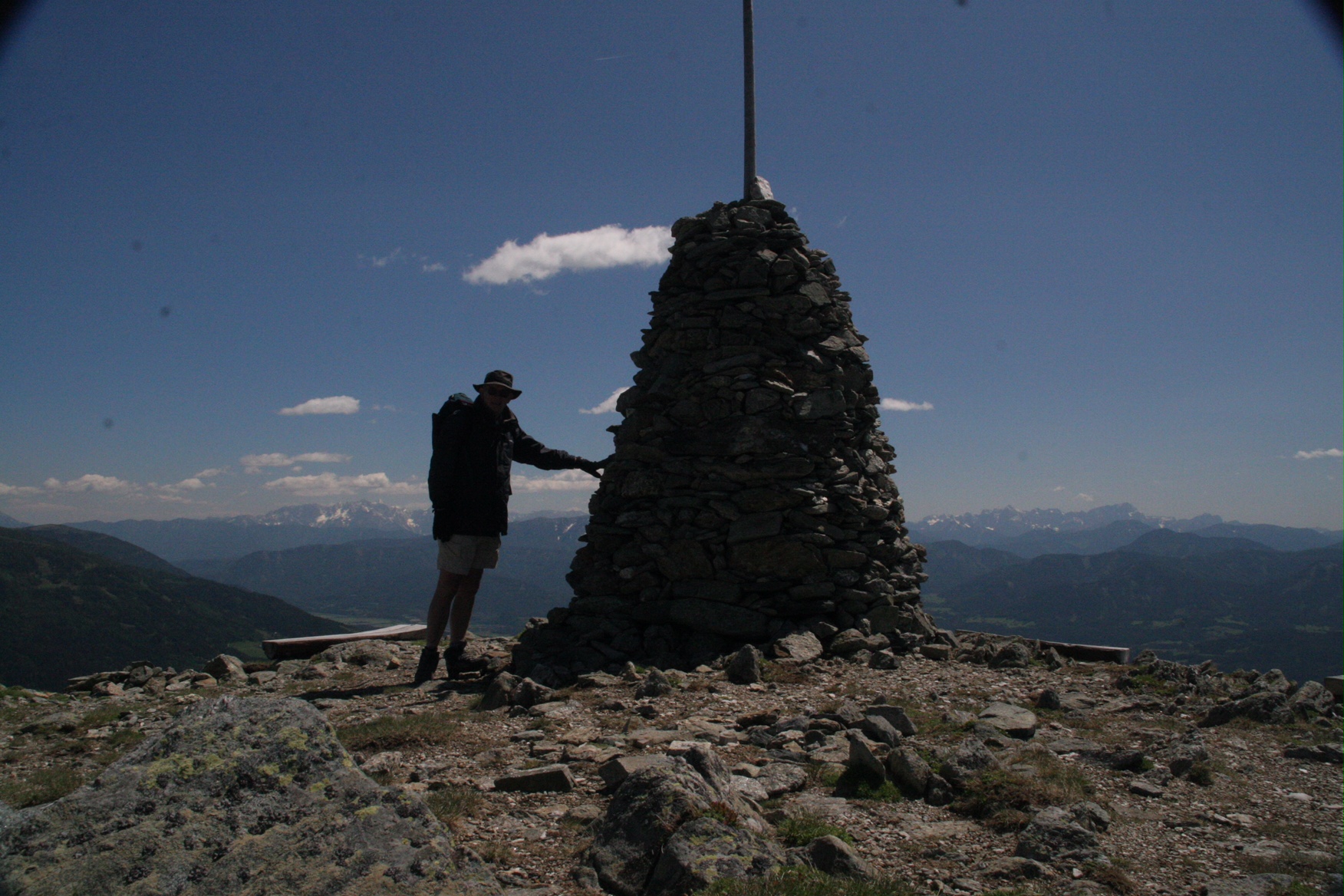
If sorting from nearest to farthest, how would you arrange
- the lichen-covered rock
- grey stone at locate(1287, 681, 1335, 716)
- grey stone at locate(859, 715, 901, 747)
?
the lichen-covered rock < grey stone at locate(859, 715, 901, 747) < grey stone at locate(1287, 681, 1335, 716)

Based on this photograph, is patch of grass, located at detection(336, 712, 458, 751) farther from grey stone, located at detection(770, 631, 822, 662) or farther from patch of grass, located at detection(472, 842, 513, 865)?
grey stone, located at detection(770, 631, 822, 662)

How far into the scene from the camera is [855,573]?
391 inches

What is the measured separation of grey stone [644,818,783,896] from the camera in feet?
10.4

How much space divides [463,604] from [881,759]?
546 cm

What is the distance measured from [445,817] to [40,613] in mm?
108953

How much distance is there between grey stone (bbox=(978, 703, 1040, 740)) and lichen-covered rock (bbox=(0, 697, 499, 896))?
183 inches

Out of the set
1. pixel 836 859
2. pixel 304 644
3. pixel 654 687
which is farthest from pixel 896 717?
pixel 304 644

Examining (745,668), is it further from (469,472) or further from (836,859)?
(836,859)

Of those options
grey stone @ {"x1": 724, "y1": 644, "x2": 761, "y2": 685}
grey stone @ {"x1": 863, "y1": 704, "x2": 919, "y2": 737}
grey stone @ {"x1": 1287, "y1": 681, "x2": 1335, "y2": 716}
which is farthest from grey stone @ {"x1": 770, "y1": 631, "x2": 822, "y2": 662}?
grey stone @ {"x1": 1287, "y1": 681, "x2": 1335, "y2": 716}

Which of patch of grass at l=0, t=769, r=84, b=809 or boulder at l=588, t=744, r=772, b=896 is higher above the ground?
boulder at l=588, t=744, r=772, b=896

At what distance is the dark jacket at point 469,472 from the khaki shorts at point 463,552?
0.07 meters

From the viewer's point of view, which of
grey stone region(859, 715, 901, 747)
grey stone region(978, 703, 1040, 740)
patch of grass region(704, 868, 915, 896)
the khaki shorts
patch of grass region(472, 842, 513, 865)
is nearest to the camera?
patch of grass region(704, 868, 915, 896)

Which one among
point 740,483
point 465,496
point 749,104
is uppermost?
point 749,104

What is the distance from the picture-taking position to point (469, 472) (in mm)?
8641
